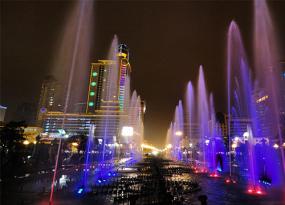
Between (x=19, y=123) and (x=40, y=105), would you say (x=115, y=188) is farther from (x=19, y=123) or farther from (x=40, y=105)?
(x=40, y=105)

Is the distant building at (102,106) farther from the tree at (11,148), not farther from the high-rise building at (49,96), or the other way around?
the tree at (11,148)

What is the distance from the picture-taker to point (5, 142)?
30.2m

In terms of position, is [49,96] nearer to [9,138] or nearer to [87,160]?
[87,160]

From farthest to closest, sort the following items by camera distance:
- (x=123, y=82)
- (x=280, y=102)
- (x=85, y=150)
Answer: (x=123, y=82) → (x=280, y=102) → (x=85, y=150)

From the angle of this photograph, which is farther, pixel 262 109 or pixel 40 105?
pixel 40 105

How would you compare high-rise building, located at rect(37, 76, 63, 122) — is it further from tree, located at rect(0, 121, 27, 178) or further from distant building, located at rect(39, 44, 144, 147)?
tree, located at rect(0, 121, 27, 178)

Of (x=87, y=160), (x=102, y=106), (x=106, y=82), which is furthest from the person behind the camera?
(x=106, y=82)

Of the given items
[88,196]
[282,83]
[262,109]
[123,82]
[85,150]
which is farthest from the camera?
[123,82]

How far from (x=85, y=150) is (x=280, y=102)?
7001cm

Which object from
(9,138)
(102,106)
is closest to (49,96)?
(102,106)

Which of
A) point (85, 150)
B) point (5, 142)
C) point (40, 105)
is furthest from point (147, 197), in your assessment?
point (40, 105)

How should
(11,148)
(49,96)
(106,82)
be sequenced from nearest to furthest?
(11,148) → (106,82) → (49,96)

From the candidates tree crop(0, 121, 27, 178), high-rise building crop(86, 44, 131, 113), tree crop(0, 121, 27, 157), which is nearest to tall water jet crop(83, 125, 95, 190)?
tree crop(0, 121, 27, 178)

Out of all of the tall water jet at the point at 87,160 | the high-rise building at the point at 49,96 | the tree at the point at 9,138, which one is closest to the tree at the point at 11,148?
the tree at the point at 9,138
